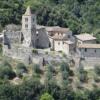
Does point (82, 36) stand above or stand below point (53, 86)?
above

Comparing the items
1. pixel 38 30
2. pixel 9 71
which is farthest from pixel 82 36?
pixel 9 71

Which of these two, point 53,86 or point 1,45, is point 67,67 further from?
point 1,45

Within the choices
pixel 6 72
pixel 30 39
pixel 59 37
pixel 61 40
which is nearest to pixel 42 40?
pixel 30 39

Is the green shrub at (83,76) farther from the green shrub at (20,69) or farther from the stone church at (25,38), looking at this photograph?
the green shrub at (20,69)

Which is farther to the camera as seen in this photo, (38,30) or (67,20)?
(67,20)

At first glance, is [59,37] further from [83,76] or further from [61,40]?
[83,76]

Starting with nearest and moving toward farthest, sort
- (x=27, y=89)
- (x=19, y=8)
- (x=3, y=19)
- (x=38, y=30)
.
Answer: (x=27, y=89)
(x=38, y=30)
(x=3, y=19)
(x=19, y=8)

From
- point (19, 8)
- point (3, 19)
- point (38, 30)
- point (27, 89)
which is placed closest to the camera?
point (27, 89)

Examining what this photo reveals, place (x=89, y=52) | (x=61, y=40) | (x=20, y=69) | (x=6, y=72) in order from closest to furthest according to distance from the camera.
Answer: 1. (x=6, y=72)
2. (x=20, y=69)
3. (x=89, y=52)
4. (x=61, y=40)

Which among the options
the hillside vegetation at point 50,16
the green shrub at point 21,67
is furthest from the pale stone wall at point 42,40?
the hillside vegetation at point 50,16
